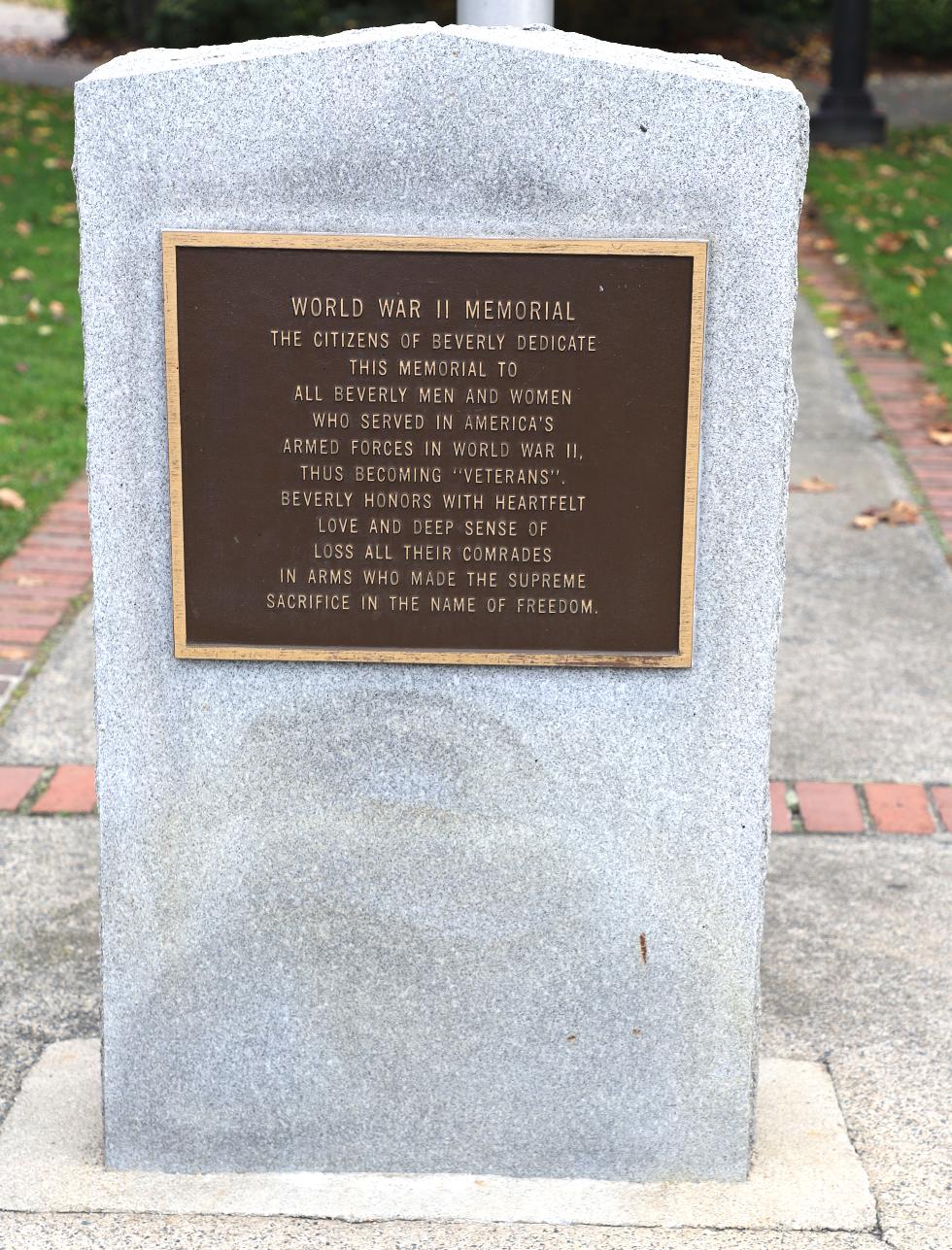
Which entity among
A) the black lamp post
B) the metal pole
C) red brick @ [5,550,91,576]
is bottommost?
red brick @ [5,550,91,576]

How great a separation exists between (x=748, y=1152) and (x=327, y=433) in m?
1.47

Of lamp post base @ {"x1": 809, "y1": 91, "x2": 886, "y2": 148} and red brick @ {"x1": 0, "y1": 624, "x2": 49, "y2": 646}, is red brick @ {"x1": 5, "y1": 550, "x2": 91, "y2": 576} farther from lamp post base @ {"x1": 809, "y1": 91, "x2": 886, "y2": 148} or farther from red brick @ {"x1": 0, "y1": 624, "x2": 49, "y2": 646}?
lamp post base @ {"x1": 809, "y1": 91, "x2": 886, "y2": 148}

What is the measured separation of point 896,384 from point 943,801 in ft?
13.2

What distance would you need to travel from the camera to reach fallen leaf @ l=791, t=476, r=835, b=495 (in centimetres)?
655

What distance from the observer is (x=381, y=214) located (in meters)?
2.58

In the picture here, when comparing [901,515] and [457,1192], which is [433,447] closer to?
[457,1192]

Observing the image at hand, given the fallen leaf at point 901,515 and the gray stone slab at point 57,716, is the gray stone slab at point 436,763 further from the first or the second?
the fallen leaf at point 901,515

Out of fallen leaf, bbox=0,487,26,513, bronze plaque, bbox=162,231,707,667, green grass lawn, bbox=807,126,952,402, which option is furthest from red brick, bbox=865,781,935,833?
green grass lawn, bbox=807,126,952,402

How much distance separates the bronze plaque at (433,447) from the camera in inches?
102

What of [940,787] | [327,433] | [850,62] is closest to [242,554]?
[327,433]

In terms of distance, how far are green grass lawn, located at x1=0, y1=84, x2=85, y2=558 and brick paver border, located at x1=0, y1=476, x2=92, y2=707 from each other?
0.23 feet

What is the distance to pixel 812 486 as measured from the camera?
6570 mm

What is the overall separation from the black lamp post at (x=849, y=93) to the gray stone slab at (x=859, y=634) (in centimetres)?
830

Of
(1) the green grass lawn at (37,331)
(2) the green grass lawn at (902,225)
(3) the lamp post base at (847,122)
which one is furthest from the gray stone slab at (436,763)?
(3) the lamp post base at (847,122)
